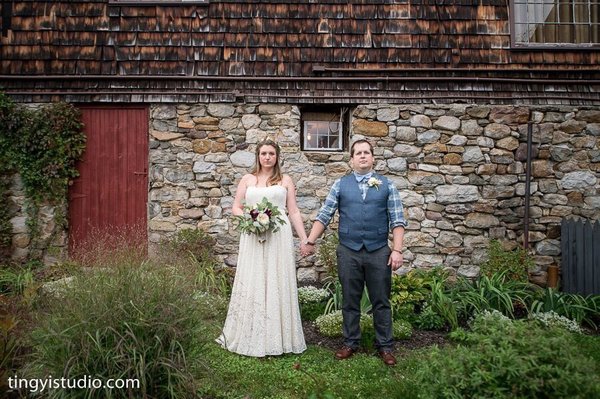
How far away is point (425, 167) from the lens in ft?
22.0

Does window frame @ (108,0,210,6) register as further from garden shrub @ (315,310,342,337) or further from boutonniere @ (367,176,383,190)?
garden shrub @ (315,310,342,337)

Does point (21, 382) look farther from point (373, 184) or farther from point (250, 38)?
point (250, 38)

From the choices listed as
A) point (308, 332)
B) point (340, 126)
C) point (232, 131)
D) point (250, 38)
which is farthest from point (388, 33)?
point (308, 332)

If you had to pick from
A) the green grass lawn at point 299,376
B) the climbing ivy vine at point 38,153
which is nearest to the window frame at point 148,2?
the climbing ivy vine at point 38,153

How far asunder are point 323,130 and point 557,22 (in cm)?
403

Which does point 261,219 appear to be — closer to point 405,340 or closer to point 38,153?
point 405,340

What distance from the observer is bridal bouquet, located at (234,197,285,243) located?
3992 millimetres

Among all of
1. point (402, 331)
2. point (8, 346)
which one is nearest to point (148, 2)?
point (8, 346)

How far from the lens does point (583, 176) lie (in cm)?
664

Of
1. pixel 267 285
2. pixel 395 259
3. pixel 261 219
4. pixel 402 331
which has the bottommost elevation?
pixel 402 331

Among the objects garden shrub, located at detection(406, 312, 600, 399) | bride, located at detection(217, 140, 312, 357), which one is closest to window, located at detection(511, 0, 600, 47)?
bride, located at detection(217, 140, 312, 357)

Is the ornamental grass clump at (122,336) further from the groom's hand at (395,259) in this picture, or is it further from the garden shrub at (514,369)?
the groom's hand at (395,259)

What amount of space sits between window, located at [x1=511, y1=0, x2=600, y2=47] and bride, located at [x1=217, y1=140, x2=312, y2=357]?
5023 millimetres

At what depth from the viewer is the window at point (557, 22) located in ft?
22.5
